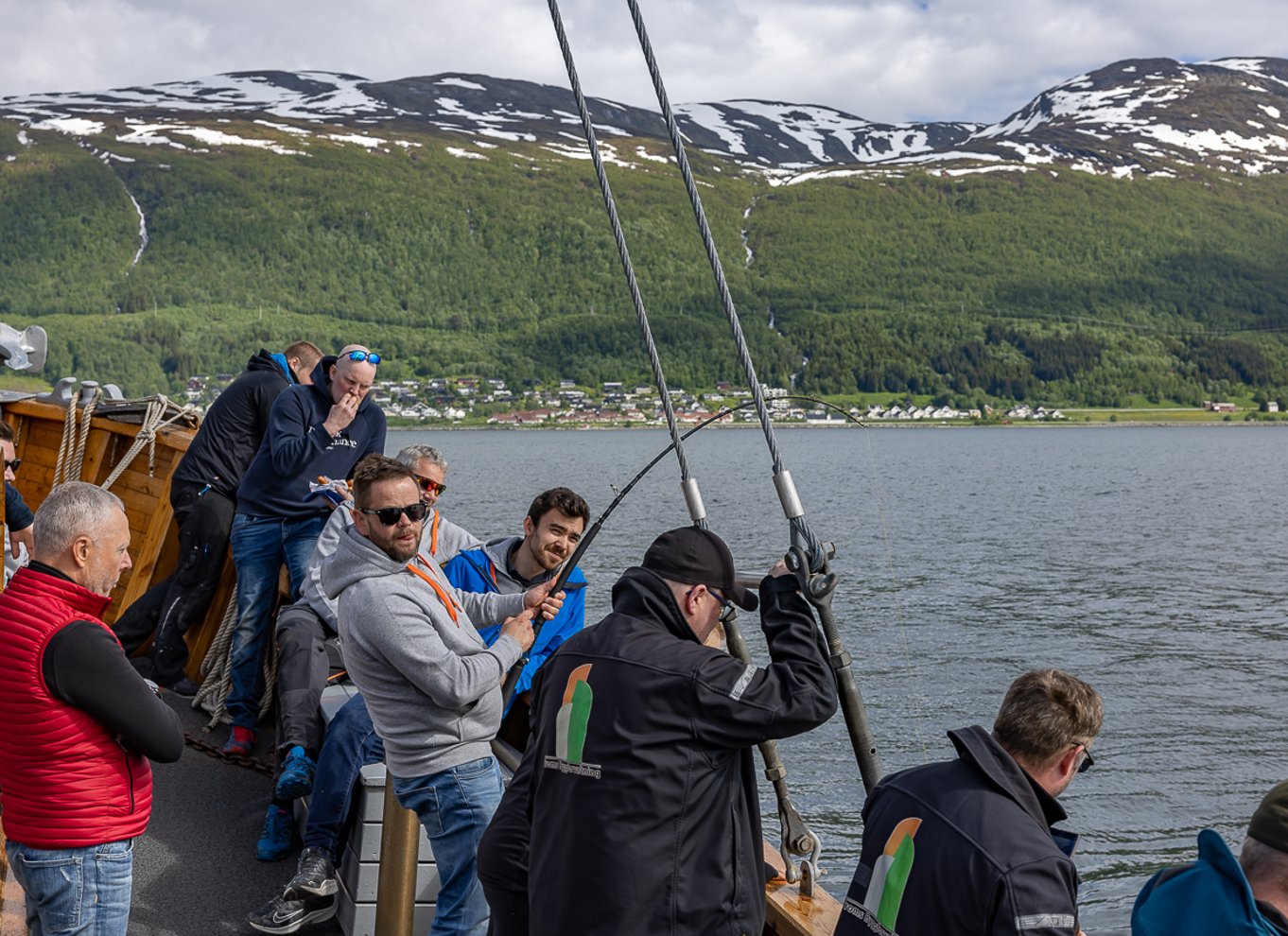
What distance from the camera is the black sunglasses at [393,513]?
350 cm

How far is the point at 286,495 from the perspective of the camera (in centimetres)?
588

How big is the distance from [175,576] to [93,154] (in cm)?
20181

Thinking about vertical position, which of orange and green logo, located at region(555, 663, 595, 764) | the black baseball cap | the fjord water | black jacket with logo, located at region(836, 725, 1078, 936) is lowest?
the fjord water

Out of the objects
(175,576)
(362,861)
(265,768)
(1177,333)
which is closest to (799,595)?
(362,861)

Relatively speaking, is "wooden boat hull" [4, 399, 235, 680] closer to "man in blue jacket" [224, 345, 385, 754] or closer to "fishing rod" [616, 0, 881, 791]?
"man in blue jacket" [224, 345, 385, 754]

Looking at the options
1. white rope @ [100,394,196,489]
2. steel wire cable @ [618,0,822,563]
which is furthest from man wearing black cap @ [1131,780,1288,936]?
white rope @ [100,394,196,489]

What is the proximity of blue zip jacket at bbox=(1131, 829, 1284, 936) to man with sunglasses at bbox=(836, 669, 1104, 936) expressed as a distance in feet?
0.47

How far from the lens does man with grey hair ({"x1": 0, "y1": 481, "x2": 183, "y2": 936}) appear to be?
110 inches

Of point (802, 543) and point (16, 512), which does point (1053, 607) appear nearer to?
point (16, 512)

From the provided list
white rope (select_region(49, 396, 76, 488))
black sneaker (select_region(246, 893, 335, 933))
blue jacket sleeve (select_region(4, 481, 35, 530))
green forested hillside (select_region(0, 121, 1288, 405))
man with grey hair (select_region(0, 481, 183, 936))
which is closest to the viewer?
man with grey hair (select_region(0, 481, 183, 936))

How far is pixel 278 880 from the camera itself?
473cm

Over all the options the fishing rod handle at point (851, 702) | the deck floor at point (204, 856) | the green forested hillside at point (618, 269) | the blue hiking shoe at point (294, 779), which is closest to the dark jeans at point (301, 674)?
the blue hiking shoe at point (294, 779)

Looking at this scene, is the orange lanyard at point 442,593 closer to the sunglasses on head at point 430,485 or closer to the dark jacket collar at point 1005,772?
the sunglasses on head at point 430,485

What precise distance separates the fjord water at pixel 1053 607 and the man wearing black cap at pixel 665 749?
2.50m
